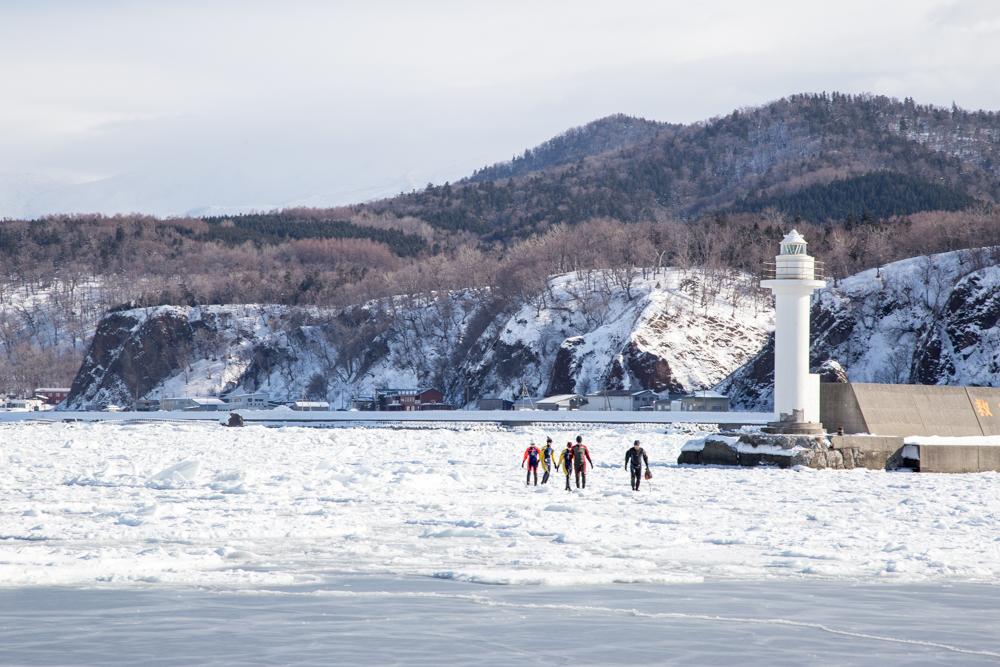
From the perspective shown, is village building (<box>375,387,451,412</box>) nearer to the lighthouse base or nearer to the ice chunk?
the lighthouse base

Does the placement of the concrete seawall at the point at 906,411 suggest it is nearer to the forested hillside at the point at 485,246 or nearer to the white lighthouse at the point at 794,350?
the white lighthouse at the point at 794,350

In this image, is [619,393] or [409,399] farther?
[409,399]

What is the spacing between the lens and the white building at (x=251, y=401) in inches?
4279

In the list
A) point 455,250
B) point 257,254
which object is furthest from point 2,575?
point 257,254

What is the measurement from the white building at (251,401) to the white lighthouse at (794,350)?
8655 cm

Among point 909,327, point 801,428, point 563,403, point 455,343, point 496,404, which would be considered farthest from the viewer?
point 455,343

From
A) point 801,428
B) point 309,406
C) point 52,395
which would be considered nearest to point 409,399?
point 309,406

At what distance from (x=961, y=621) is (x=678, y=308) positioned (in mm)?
85558

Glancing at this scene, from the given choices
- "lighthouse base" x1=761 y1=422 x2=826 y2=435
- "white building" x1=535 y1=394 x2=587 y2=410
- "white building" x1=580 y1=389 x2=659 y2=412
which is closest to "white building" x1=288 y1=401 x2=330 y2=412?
"white building" x1=535 y1=394 x2=587 y2=410

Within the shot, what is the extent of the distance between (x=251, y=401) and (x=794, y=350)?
88.1 metres

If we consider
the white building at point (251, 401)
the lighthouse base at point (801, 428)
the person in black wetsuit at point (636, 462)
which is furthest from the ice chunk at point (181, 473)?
the white building at point (251, 401)

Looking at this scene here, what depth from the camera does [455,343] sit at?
116 m

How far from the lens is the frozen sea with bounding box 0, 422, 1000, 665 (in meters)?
8.33

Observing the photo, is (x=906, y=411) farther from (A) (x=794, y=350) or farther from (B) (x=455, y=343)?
(B) (x=455, y=343)
